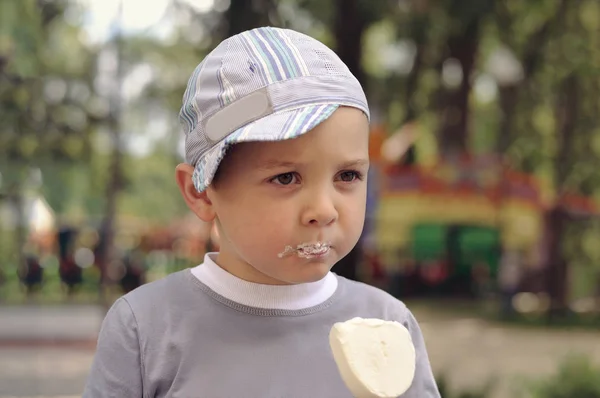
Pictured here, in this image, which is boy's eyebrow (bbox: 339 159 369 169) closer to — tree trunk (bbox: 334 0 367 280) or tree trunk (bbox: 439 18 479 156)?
tree trunk (bbox: 334 0 367 280)

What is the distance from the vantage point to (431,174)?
1515 cm

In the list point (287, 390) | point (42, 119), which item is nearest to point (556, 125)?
point (42, 119)

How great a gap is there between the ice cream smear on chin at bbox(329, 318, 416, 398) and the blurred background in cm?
660

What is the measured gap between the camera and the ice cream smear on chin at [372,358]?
138cm

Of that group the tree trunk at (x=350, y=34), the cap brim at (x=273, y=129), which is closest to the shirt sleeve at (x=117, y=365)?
the cap brim at (x=273, y=129)

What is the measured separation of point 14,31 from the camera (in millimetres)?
7086

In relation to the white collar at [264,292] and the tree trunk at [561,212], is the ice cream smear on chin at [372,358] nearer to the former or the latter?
the white collar at [264,292]

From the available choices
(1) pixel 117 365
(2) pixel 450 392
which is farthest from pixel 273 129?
(2) pixel 450 392

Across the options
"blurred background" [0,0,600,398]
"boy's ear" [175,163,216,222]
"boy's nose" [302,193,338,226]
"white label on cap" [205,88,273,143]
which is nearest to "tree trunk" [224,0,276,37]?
"blurred background" [0,0,600,398]

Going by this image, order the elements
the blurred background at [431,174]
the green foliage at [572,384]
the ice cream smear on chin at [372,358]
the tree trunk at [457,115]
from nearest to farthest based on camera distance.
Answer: the ice cream smear on chin at [372,358] < the green foliage at [572,384] < the blurred background at [431,174] < the tree trunk at [457,115]

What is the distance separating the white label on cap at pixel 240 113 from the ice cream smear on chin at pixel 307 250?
22cm

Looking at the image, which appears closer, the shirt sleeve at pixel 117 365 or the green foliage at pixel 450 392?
the shirt sleeve at pixel 117 365

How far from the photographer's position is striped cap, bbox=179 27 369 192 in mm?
1450

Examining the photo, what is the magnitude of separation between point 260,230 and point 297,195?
0.30 feet
